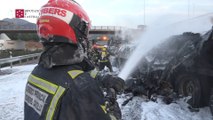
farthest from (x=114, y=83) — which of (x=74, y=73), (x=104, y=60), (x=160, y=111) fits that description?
(x=104, y=60)

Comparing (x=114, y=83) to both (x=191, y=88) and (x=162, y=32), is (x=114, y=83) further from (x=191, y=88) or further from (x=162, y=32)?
(x=162, y=32)

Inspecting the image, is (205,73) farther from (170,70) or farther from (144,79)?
(144,79)

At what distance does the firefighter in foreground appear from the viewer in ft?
5.61

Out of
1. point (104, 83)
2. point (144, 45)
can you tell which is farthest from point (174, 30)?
point (104, 83)

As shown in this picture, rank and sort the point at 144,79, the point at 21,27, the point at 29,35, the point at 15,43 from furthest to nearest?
1. the point at 29,35
2. the point at 21,27
3. the point at 15,43
4. the point at 144,79

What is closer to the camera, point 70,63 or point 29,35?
point 70,63

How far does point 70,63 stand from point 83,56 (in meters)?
0.14

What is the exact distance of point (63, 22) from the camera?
77.1 inches

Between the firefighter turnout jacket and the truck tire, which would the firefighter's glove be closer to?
the firefighter turnout jacket

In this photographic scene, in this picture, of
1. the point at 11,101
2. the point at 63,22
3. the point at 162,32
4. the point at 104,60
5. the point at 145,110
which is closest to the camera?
the point at 63,22

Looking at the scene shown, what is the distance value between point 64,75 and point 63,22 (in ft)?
1.08

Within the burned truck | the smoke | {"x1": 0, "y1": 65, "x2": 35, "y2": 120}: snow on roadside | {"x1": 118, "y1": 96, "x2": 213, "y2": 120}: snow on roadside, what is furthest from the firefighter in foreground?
the smoke

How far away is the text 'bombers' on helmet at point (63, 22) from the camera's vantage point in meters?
1.95

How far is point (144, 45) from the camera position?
36.9 feet
